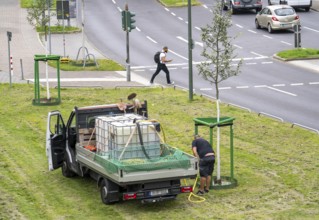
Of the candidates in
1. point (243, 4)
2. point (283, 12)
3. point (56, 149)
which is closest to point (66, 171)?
point (56, 149)

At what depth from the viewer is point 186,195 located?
2084cm

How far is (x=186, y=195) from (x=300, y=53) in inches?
959

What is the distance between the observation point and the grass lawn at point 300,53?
43.6 metres

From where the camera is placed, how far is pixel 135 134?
20.3 meters

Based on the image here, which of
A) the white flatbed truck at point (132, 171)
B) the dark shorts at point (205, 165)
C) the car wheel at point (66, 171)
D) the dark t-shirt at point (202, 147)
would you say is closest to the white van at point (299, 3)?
the car wheel at point (66, 171)

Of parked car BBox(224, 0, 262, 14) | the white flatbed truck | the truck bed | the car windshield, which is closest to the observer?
the truck bed

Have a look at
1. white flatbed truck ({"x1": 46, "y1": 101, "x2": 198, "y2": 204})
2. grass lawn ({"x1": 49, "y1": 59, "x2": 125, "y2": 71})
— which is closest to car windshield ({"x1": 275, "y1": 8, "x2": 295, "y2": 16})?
grass lawn ({"x1": 49, "y1": 59, "x2": 125, "y2": 71})

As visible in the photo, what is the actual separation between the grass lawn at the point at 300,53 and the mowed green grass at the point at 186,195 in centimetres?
1224

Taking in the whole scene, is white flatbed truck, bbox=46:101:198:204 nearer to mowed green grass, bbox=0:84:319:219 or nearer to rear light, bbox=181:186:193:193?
rear light, bbox=181:186:193:193

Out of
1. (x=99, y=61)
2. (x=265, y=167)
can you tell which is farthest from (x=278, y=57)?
(x=265, y=167)

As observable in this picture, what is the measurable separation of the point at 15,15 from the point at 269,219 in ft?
146

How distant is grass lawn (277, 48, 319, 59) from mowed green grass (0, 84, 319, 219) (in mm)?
12237

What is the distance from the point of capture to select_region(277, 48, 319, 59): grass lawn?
43.6 m

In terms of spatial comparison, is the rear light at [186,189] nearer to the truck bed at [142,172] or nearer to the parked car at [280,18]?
the truck bed at [142,172]
